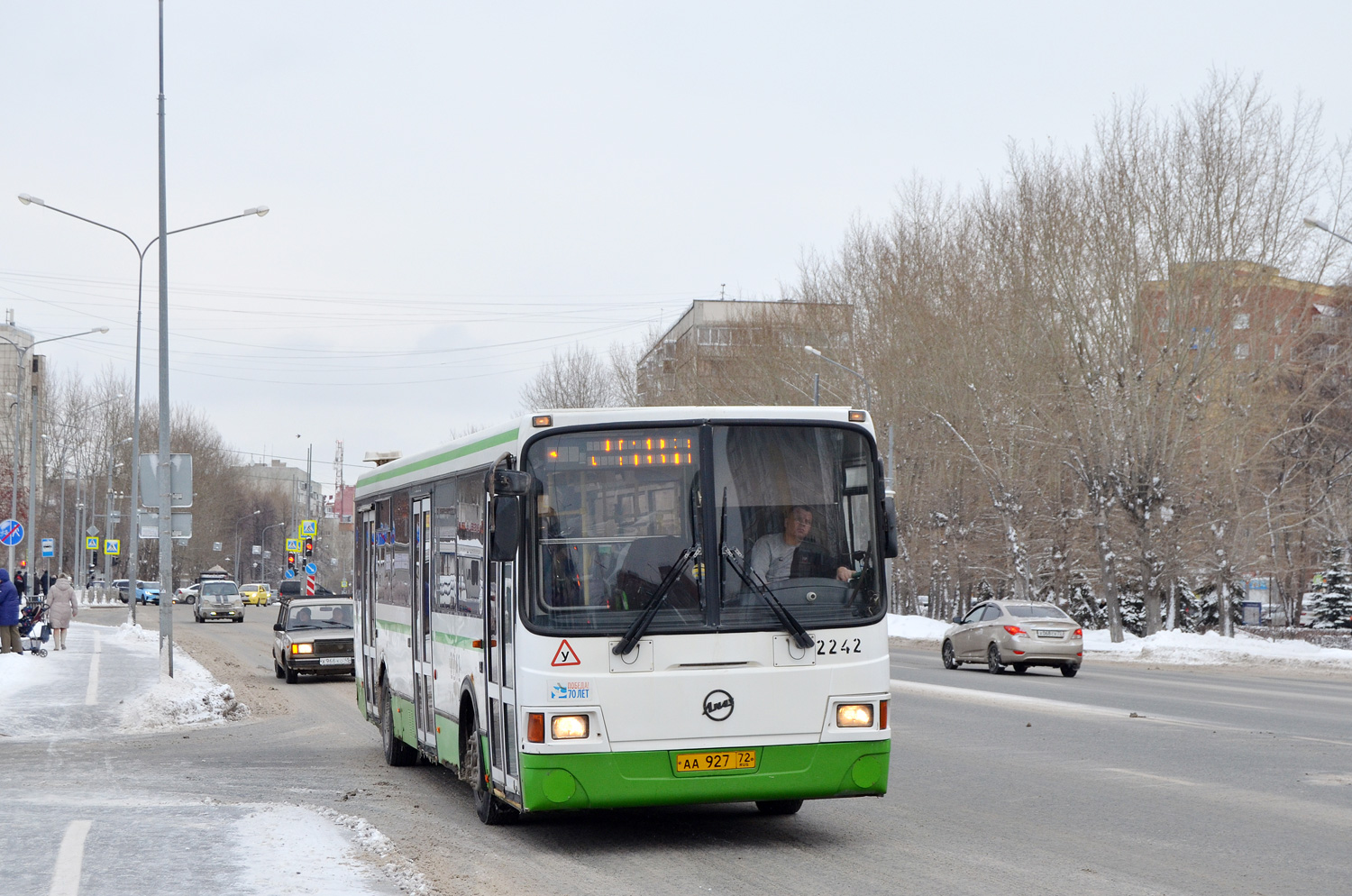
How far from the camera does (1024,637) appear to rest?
92.2ft

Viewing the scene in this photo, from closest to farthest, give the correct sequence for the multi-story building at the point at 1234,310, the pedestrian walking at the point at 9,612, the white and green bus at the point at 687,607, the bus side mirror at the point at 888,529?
1. the white and green bus at the point at 687,607
2. the bus side mirror at the point at 888,529
3. the pedestrian walking at the point at 9,612
4. the multi-story building at the point at 1234,310

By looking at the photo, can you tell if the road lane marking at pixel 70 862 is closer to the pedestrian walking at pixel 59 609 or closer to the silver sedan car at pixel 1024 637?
the silver sedan car at pixel 1024 637

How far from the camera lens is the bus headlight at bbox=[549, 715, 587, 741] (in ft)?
28.6

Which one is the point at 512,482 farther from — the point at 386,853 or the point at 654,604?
the point at 386,853

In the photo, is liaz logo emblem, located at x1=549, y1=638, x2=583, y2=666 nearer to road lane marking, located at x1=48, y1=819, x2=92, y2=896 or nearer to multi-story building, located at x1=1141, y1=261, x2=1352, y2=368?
road lane marking, located at x1=48, y1=819, x2=92, y2=896

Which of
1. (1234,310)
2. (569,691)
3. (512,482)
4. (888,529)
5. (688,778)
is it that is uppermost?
(1234,310)

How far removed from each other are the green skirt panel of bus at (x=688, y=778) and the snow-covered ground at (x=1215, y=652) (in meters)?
27.1

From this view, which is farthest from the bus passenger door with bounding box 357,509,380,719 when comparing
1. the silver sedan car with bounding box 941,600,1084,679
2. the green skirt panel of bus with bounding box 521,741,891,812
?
the silver sedan car with bounding box 941,600,1084,679

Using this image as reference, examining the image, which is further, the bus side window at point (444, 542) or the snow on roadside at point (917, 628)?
the snow on roadside at point (917, 628)

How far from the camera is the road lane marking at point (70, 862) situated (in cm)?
778

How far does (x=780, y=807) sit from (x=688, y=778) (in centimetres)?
192

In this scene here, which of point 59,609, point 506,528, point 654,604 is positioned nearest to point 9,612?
point 59,609

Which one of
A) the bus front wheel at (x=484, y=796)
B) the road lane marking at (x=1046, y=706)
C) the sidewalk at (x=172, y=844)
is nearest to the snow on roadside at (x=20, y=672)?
the sidewalk at (x=172, y=844)

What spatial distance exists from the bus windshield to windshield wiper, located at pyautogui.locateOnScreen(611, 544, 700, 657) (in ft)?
0.05
